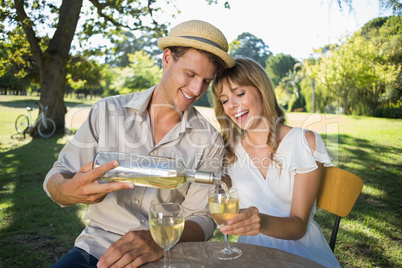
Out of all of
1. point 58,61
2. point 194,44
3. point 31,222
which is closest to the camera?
point 194,44

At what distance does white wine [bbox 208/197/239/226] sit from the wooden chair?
104 cm

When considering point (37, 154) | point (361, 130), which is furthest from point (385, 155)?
point (37, 154)

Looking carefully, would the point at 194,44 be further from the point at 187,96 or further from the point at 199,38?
the point at 187,96

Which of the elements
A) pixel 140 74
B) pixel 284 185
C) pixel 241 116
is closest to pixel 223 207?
pixel 284 185

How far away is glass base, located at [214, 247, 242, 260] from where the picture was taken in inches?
60.9

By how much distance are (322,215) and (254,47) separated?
68635 mm

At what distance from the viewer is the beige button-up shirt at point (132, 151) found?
6.91 feet

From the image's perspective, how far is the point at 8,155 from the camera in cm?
1009

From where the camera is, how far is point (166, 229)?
1354mm

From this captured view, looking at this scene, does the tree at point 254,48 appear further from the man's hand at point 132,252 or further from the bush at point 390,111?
the man's hand at point 132,252

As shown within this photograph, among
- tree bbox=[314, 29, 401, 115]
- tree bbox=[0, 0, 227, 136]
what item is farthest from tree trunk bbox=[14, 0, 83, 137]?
tree bbox=[314, 29, 401, 115]

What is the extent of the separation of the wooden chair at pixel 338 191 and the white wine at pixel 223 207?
1.04 metres

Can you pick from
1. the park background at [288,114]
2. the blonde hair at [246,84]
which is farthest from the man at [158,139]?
the park background at [288,114]

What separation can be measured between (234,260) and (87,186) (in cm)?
77
